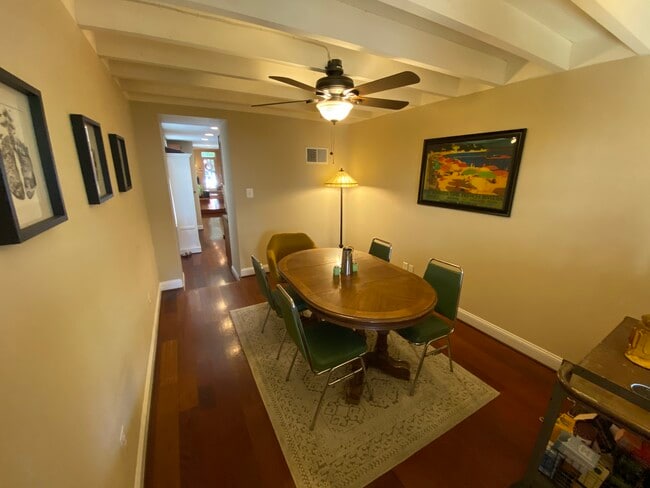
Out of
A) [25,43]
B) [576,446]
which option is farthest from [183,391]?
[576,446]

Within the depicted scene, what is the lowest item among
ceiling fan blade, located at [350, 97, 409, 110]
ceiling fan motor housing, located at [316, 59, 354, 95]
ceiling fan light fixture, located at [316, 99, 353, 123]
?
ceiling fan light fixture, located at [316, 99, 353, 123]

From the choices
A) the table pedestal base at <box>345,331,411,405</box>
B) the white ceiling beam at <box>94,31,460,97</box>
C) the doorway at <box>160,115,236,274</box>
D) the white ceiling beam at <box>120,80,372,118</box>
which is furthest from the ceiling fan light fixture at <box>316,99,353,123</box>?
the doorway at <box>160,115,236,274</box>

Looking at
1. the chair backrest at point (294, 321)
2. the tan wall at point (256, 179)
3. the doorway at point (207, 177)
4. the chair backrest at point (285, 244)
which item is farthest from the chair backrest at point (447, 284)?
the doorway at point (207, 177)

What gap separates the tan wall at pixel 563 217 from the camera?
67.7 inches

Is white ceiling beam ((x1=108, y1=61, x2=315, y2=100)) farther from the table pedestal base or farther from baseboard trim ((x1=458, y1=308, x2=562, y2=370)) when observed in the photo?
baseboard trim ((x1=458, y1=308, x2=562, y2=370))

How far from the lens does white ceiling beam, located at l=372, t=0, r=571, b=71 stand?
1235 mm

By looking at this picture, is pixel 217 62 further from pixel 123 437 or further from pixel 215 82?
pixel 123 437

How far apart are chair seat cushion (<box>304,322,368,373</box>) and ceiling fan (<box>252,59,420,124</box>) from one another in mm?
1523

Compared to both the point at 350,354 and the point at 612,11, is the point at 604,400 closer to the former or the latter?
the point at 350,354

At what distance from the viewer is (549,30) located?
1.73 m

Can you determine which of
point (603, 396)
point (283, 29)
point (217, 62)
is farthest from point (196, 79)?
point (603, 396)

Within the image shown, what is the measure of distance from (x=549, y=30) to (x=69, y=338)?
9.88ft

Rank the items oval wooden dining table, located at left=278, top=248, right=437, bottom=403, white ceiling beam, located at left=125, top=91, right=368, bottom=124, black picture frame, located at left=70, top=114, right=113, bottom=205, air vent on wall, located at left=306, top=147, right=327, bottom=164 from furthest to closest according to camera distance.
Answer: air vent on wall, located at left=306, top=147, right=327, bottom=164 → white ceiling beam, located at left=125, top=91, right=368, bottom=124 → oval wooden dining table, located at left=278, top=248, right=437, bottom=403 → black picture frame, located at left=70, top=114, right=113, bottom=205

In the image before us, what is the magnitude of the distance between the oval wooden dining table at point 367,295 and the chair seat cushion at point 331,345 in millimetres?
184
